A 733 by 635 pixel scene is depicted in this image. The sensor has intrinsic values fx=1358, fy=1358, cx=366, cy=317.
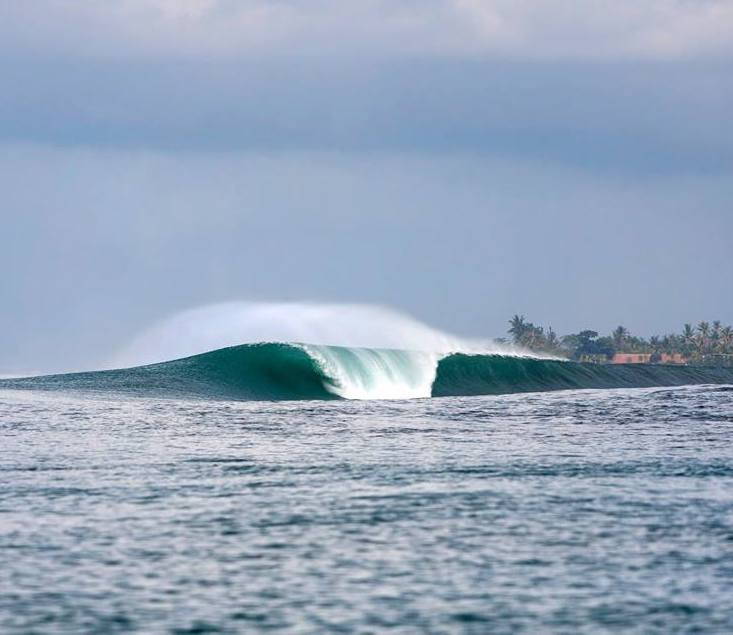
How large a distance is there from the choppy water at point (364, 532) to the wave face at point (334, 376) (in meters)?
19.2

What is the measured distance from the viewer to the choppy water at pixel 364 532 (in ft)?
29.9

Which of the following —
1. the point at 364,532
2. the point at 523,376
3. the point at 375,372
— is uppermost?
the point at 375,372

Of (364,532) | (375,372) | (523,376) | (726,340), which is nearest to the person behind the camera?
(364,532)

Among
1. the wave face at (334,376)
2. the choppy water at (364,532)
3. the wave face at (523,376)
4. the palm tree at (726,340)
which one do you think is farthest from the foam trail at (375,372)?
the palm tree at (726,340)

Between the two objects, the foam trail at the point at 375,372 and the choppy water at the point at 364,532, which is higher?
the foam trail at the point at 375,372

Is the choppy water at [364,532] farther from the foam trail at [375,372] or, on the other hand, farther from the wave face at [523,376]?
the wave face at [523,376]

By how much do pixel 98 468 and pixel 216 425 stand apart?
829 cm

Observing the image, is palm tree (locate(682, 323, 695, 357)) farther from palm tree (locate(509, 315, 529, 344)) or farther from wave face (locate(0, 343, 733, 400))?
wave face (locate(0, 343, 733, 400))

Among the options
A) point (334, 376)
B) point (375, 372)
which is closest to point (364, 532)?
point (334, 376)

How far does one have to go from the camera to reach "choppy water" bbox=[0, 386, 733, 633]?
9.10 meters

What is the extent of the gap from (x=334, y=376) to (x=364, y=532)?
122ft

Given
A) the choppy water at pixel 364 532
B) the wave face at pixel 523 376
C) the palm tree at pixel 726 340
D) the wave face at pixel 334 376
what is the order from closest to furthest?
the choppy water at pixel 364 532, the wave face at pixel 334 376, the wave face at pixel 523 376, the palm tree at pixel 726 340

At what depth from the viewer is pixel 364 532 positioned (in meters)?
12.1

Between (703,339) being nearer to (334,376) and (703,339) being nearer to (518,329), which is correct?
(518,329)
